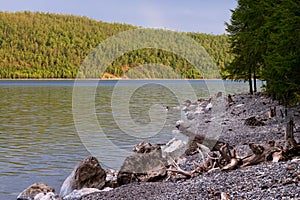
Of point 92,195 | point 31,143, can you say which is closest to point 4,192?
point 92,195

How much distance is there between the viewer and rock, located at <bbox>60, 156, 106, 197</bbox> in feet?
43.7

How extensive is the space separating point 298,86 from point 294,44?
5.57 ft

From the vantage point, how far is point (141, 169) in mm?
13320

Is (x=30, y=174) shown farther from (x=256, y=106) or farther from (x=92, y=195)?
(x=256, y=106)

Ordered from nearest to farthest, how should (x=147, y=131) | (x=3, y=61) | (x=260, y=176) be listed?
(x=260, y=176) → (x=147, y=131) → (x=3, y=61)

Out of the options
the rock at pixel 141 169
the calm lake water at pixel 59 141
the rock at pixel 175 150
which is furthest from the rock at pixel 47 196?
the rock at pixel 175 150

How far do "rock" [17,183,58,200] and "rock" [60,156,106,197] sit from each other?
0.38m

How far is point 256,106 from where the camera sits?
31219 millimetres

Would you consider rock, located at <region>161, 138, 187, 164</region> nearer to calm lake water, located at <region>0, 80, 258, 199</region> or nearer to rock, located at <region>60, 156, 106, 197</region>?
calm lake water, located at <region>0, 80, 258, 199</region>

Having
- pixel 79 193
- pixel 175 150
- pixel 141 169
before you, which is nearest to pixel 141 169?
pixel 141 169

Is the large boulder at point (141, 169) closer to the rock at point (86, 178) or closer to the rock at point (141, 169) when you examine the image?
the rock at point (141, 169)

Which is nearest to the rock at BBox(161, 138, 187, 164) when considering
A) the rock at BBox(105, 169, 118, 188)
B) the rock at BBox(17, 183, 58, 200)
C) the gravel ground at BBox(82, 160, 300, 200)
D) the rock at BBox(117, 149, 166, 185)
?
the rock at BBox(105, 169, 118, 188)

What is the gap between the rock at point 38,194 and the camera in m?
13.0

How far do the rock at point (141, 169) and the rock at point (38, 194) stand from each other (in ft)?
7.14
